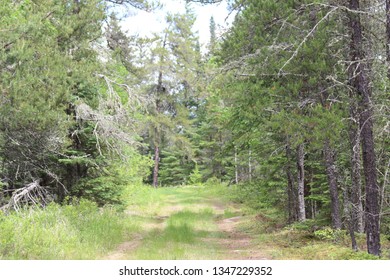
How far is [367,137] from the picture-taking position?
7184 millimetres

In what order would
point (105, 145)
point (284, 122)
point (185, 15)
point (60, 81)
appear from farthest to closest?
point (185, 15)
point (105, 145)
point (60, 81)
point (284, 122)

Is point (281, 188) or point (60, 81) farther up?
point (60, 81)

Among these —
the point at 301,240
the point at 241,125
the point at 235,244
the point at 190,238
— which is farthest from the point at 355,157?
the point at 190,238

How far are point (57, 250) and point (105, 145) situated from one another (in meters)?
6.07

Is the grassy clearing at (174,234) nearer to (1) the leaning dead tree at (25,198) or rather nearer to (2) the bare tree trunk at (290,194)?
(2) the bare tree trunk at (290,194)

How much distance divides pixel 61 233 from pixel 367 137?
6.83 metres

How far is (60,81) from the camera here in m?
9.42

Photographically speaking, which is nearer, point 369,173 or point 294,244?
point 369,173

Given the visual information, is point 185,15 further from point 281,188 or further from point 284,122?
point 284,122

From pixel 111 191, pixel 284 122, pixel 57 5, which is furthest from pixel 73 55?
pixel 284 122

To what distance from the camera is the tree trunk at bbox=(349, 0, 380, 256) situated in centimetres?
707

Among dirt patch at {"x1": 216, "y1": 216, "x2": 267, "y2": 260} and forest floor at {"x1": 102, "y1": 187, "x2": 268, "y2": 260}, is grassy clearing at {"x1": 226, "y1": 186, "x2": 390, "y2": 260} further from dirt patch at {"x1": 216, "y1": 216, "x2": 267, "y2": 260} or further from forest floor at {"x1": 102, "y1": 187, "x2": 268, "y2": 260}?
forest floor at {"x1": 102, "y1": 187, "x2": 268, "y2": 260}

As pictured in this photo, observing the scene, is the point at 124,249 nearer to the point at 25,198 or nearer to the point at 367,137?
the point at 25,198

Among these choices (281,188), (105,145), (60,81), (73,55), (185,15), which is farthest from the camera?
(185,15)
